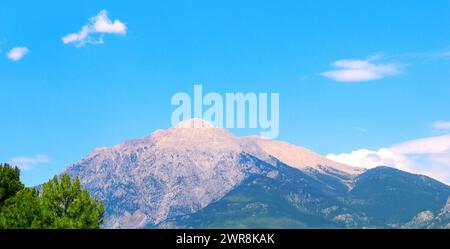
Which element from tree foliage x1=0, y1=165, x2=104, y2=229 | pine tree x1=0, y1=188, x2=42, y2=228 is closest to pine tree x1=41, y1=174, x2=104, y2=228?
tree foliage x1=0, y1=165, x2=104, y2=229

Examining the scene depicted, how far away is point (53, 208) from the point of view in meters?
97.0

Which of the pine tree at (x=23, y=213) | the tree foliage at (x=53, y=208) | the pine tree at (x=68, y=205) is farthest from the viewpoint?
the pine tree at (x=68, y=205)

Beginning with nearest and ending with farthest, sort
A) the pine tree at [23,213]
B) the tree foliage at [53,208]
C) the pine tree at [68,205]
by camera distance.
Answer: the pine tree at [23,213] < the tree foliage at [53,208] < the pine tree at [68,205]

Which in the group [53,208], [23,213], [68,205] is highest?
[68,205]

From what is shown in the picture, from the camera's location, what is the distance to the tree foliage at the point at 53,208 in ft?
301

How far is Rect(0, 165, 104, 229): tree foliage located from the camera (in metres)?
91.8

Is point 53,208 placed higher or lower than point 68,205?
lower

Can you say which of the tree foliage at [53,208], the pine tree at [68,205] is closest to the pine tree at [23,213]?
the tree foliage at [53,208]

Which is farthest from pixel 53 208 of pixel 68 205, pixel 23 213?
pixel 23 213

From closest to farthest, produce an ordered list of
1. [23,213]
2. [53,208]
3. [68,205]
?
1. [23,213]
2. [53,208]
3. [68,205]

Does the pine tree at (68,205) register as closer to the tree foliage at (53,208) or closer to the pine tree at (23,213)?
the tree foliage at (53,208)

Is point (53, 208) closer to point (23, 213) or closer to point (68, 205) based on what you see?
point (68, 205)
